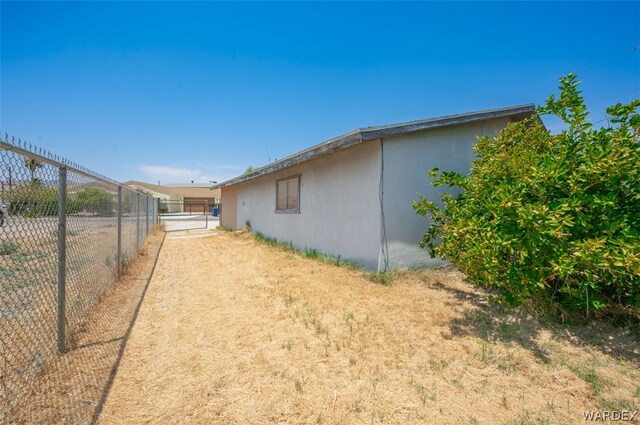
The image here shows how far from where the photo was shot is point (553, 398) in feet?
7.77

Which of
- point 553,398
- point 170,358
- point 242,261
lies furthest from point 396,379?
point 242,261

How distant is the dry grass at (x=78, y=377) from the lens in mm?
2072

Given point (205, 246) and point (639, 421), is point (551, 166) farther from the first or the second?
point (205, 246)

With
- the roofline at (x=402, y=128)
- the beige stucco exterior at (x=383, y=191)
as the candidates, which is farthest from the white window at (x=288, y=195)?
the roofline at (x=402, y=128)

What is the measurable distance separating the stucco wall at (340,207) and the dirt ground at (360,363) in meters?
1.75

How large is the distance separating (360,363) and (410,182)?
408cm

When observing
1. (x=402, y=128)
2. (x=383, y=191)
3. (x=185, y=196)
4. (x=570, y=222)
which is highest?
(x=185, y=196)

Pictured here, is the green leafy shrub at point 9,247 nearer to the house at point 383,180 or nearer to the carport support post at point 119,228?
the carport support post at point 119,228

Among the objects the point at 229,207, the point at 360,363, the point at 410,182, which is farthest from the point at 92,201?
the point at 229,207

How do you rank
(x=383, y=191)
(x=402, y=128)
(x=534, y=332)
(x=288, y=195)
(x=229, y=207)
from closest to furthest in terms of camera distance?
(x=534, y=332), (x=402, y=128), (x=383, y=191), (x=288, y=195), (x=229, y=207)

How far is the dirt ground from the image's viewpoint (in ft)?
7.34

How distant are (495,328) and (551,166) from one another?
76.0 inches

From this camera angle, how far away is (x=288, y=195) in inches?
395

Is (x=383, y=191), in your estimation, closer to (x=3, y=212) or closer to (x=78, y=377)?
(x=78, y=377)
